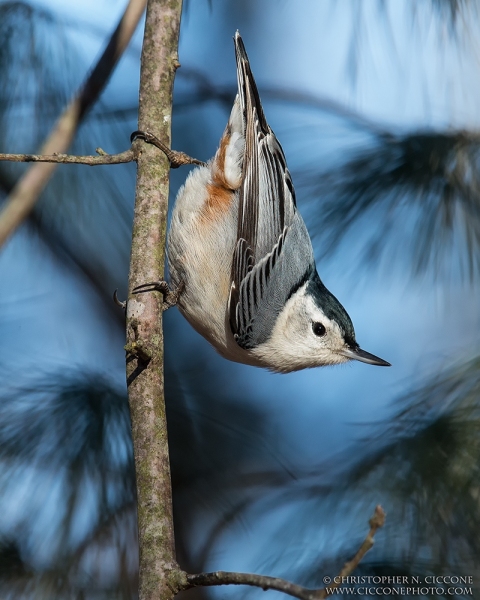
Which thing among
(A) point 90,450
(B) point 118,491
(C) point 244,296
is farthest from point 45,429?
(C) point 244,296

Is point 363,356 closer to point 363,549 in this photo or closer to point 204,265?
point 204,265

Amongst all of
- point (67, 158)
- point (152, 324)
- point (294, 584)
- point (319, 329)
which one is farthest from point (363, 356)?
point (294, 584)

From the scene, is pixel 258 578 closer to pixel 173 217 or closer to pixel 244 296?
pixel 244 296

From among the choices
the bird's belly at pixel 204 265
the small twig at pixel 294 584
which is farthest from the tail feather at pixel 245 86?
the small twig at pixel 294 584

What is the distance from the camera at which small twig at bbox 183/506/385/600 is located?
0.82m

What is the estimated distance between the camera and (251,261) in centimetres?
206

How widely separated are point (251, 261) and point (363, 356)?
1.44ft

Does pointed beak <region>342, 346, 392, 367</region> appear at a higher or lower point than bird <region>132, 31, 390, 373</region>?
lower

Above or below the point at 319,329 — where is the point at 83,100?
above

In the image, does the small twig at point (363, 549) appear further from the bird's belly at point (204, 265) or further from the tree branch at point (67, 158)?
the bird's belly at point (204, 265)

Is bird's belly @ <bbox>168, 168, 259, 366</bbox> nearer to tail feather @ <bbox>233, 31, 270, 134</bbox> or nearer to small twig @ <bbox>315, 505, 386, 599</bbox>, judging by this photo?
tail feather @ <bbox>233, 31, 270, 134</bbox>

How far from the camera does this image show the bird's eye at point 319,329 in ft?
6.89

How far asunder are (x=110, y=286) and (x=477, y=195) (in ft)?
4.25

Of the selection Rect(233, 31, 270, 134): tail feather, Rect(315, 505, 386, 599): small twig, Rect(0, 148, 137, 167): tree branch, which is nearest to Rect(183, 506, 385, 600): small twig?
Rect(315, 505, 386, 599): small twig
